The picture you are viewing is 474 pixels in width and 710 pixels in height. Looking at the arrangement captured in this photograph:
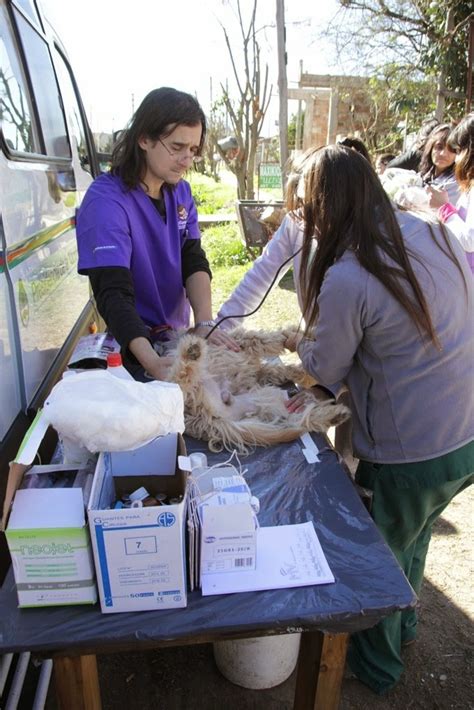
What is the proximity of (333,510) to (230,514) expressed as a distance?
1.60ft

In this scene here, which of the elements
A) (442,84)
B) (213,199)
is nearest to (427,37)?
(442,84)

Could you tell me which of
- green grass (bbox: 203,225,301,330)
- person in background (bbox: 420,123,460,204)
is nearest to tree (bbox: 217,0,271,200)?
green grass (bbox: 203,225,301,330)

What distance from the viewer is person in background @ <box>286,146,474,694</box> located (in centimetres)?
171

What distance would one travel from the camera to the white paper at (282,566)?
1.30 m

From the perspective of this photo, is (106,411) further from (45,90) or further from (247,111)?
(247,111)

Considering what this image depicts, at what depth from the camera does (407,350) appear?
1753 millimetres

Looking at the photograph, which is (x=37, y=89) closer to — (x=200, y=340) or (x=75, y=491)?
(x=200, y=340)

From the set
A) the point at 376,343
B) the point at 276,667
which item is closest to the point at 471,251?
the point at 376,343

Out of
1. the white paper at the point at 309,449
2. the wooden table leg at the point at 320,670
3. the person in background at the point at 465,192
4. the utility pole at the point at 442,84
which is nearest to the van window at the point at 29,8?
the white paper at the point at 309,449

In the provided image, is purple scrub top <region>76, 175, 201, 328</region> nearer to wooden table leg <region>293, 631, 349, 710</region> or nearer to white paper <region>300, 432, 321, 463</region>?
white paper <region>300, 432, 321, 463</region>

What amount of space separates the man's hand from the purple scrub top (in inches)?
9.0

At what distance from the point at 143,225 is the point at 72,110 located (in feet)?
7.09

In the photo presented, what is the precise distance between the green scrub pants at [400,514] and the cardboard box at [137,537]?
0.88 metres

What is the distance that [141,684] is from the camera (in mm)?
2246
